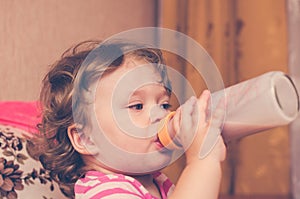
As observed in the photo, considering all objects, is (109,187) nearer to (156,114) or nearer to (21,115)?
(156,114)

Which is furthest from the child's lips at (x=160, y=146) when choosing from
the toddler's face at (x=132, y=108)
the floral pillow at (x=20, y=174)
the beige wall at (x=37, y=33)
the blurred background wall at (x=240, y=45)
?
the blurred background wall at (x=240, y=45)

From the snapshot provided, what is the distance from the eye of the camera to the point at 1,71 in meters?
1.44

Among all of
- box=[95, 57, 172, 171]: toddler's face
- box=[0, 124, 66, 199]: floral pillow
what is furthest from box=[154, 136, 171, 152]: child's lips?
box=[0, 124, 66, 199]: floral pillow

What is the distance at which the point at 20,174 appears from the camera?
100 cm

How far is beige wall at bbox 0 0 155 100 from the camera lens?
58.1 inches

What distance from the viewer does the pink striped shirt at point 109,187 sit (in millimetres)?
832

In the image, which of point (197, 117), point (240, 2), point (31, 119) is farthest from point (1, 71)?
point (240, 2)

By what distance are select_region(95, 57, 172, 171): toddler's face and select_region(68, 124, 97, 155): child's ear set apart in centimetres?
4

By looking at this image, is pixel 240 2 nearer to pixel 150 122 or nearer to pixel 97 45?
pixel 97 45

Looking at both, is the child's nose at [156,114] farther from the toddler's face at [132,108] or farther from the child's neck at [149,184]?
the child's neck at [149,184]

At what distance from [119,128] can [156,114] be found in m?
0.06

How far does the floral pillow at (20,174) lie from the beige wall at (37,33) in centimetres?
42

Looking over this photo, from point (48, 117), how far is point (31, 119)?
0.17 metres

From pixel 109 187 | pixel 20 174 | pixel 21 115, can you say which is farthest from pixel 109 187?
pixel 21 115
